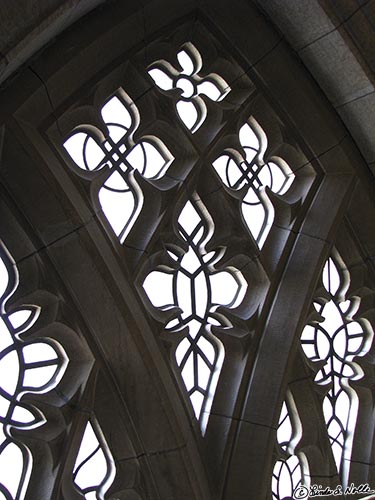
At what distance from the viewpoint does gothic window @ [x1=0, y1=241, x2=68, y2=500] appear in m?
3.52

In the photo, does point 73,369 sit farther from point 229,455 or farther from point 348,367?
point 348,367

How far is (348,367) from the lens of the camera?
496cm

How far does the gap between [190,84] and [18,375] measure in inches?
73.3

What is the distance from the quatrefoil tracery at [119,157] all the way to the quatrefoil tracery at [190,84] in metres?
0.25

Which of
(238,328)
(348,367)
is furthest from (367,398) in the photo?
(238,328)

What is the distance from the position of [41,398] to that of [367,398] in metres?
2.10

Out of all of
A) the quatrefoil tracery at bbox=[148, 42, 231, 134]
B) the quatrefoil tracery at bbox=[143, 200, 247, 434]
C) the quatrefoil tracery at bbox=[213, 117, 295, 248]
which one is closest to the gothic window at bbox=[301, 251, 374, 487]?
the quatrefoil tracery at bbox=[213, 117, 295, 248]

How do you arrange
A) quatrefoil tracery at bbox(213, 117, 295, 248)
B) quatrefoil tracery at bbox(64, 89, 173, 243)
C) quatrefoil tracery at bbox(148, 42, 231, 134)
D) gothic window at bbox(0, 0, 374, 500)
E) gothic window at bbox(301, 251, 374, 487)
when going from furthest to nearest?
gothic window at bbox(301, 251, 374, 487), quatrefoil tracery at bbox(213, 117, 295, 248), quatrefoil tracery at bbox(148, 42, 231, 134), quatrefoil tracery at bbox(64, 89, 173, 243), gothic window at bbox(0, 0, 374, 500)

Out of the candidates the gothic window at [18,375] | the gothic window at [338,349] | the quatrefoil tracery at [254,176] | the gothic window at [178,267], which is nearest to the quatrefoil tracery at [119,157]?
the gothic window at [178,267]

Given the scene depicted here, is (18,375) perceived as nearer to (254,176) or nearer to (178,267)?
(178,267)

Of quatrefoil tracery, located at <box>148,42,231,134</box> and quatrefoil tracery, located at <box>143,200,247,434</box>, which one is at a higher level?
quatrefoil tracery, located at <box>148,42,231,134</box>

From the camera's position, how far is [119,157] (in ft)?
13.5

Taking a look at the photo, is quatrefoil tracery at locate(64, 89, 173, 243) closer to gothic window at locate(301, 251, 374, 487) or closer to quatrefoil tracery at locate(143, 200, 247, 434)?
quatrefoil tracery at locate(143, 200, 247, 434)

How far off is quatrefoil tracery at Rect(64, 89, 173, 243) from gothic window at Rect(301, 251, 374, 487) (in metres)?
1.30
